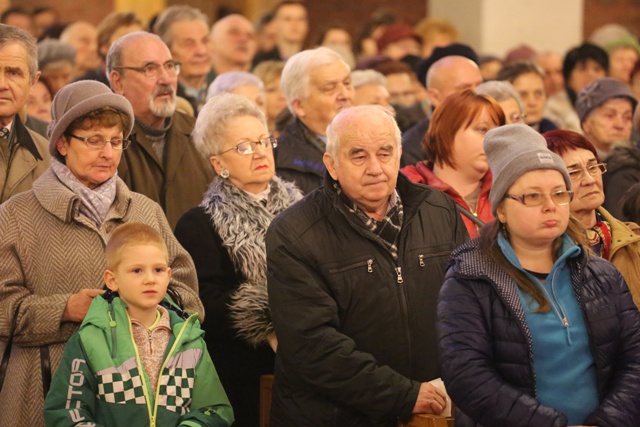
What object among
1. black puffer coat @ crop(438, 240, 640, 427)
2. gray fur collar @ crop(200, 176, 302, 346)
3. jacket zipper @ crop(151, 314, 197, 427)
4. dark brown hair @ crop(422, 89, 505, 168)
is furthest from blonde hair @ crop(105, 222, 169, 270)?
dark brown hair @ crop(422, 89, 505, 168)

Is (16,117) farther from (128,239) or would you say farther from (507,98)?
(507,98)

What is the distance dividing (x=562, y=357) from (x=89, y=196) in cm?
176

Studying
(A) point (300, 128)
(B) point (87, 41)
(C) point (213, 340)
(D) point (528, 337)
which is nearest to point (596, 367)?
(D) point (528, 337)

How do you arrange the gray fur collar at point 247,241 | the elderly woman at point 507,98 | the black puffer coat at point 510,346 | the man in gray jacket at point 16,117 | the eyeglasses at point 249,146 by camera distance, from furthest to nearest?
the elderly woman at point 507,98, the eyeglasses at point 249,146, the man in gray jacket at point 16,117, the gray fur collar at point 247,241, the black puffer coat at point 510,346

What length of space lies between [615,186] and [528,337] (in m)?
2.26

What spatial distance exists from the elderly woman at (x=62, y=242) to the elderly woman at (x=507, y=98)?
7.57ft

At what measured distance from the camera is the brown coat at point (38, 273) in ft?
14.0

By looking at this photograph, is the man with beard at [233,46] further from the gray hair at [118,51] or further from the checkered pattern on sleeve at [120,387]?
the checkered pattern on sleeve at [120,387]

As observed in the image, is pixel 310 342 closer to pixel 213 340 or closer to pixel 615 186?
pixel 213 340

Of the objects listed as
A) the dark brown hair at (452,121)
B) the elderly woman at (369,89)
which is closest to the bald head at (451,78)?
the elderly woman at (369,89)

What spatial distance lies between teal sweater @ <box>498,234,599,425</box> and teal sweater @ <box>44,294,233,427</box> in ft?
3.71

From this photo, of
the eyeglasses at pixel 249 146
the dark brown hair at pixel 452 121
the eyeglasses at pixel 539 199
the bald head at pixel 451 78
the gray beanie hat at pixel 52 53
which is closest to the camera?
the eyeglasses at pixel 539 199

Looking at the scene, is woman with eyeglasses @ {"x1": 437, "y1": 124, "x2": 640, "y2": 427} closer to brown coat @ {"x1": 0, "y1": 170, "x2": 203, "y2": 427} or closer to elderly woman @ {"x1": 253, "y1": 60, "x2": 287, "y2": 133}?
brown coat @ {"x1": 0, "y1": 170, "x2": 203, "y2": 427}

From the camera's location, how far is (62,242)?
437 cm
